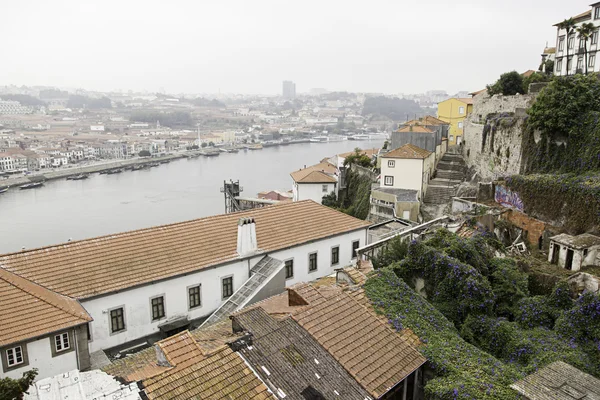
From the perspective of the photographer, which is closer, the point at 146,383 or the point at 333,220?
the point at 146,383

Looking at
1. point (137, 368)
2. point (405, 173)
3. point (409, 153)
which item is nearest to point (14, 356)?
point (137, 368)

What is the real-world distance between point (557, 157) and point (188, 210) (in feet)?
136

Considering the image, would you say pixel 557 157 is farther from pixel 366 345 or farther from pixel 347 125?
pixel 347 125

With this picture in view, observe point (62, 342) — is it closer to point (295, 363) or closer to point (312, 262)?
point (295, 363)

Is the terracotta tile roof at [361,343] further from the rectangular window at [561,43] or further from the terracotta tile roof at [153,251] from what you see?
the rectangular window at [561,43]

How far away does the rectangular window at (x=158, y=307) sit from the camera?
12.0 m

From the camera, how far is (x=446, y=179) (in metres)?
27.0

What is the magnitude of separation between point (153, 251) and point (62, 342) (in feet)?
12.2

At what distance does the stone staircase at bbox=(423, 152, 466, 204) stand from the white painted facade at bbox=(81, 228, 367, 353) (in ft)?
37.7

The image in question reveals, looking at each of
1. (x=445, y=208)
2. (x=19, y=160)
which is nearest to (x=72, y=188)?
(x=19, y=160)

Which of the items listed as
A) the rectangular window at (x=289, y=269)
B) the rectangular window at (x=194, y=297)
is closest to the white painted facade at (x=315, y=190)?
the rectangular window at (x=289, y=269)

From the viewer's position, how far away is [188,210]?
51375 mm

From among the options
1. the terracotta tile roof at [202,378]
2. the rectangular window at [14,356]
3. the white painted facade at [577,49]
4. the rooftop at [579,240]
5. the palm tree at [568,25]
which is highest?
the palm tree at [568,25]

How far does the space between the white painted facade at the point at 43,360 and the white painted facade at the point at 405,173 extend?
18.5 m
